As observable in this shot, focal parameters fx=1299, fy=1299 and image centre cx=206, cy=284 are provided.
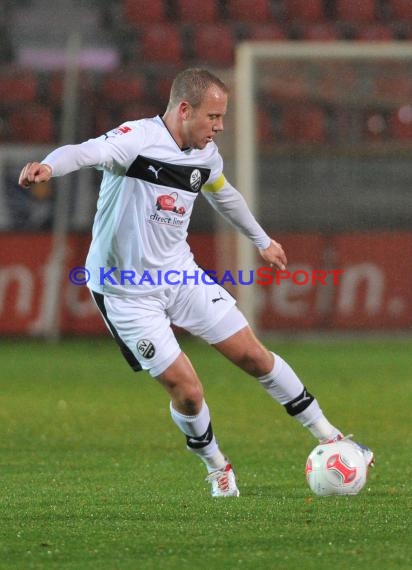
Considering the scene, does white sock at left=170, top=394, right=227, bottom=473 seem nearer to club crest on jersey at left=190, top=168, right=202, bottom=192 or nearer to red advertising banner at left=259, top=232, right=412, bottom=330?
club crest on jersey at left=190, top=168, right=202, bottom=192

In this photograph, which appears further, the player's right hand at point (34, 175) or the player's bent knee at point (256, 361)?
the player's bent knee at point (256, 361)

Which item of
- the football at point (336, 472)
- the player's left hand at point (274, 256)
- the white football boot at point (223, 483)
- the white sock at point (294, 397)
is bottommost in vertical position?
the white football boot at point (223, 483)

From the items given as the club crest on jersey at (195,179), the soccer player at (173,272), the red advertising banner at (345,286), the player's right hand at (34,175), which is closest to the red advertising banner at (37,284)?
the red advertising banner at (345,286)

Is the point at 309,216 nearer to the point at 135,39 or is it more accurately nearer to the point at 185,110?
the point at 135,39

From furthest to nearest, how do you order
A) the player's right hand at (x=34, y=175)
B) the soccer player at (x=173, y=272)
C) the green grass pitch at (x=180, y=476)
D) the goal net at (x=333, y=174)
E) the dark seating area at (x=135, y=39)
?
the dark seating area at (x=135, y=39) < the goal net at (x=333, y=174) < the soccer player at (x=173, y=272) < the player's right hand at (x=34, y=175) < the green grass pitch at (x=180, y=476)

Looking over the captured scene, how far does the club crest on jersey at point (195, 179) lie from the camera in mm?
6328

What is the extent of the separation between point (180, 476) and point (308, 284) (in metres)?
8.56

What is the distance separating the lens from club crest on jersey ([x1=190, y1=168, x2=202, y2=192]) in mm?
6328

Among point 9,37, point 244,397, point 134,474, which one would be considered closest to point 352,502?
point 134,474

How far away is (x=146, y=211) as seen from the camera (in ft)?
20.5

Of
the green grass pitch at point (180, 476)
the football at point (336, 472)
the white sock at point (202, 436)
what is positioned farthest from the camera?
the white sock at point (202, 436)

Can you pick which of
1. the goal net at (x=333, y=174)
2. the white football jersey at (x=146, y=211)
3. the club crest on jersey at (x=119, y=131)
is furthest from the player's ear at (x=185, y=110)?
the goal net at (x=333, y=174)

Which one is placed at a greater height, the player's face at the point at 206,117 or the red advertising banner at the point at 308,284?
the player's face at the point at 206,117

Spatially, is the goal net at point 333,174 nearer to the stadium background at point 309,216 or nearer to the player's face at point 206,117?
the stadium background at point 309,216
